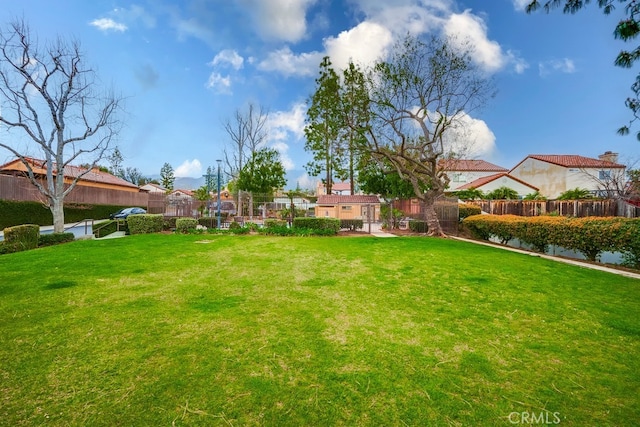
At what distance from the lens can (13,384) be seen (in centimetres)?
235

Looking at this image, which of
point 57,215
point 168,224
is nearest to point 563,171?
point 168,224

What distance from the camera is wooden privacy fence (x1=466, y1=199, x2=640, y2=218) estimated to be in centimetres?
1331

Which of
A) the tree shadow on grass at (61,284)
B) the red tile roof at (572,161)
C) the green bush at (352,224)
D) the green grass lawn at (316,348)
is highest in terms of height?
the red tile roof at (572,161)

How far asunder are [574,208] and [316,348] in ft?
56.4

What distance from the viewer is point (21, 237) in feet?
31.8

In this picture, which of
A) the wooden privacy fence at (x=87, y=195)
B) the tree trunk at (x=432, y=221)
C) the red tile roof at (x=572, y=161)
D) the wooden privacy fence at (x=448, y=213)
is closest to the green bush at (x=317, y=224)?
the tree trunk at (x=432, y=221)

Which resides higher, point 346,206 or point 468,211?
point 346,206

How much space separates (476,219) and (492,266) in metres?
7.70

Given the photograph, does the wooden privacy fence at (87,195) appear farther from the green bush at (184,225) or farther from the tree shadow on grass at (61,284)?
the tree shadow on grass at (61,284)

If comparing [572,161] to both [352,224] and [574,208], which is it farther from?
[352,224]

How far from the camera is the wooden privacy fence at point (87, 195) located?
15.9 m

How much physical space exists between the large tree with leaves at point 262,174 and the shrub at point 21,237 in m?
16.4

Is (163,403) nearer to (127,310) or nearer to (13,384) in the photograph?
(13,384)

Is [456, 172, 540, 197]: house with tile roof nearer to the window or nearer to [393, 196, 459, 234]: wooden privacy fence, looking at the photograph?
the window
